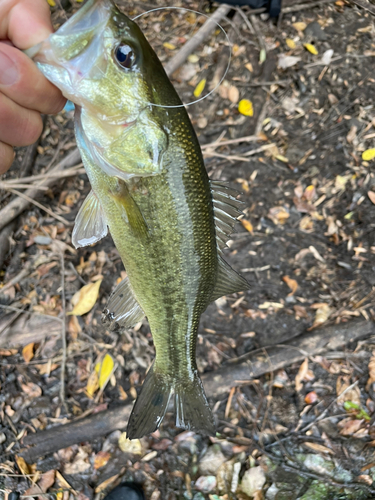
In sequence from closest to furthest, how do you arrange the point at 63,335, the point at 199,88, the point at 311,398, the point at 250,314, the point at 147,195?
the point at 147,195
the point at 311,398
the point at 63,335
the point at 250,314
the point at 199,88

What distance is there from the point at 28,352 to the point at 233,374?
198 cm

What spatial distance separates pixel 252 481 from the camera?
9.20 feet

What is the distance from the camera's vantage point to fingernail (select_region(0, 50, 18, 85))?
120 centimetres

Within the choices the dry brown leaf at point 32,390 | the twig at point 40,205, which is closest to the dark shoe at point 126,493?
the dry brown leaf at point 32,390

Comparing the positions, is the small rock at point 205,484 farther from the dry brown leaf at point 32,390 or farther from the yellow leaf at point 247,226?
the yellow leaf at point 247,226

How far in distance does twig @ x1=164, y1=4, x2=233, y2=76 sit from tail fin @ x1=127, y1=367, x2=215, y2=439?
3.55 m

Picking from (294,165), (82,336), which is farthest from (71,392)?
(294,165)

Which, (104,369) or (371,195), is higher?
(104,369)

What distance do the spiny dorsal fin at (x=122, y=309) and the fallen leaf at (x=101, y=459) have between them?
1.64 metres

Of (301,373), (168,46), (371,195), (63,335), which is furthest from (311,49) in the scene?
(63,335)

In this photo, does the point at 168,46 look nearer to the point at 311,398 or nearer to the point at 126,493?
the point at 311,398

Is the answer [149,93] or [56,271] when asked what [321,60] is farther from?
[56,271]

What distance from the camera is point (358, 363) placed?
3.12 metres

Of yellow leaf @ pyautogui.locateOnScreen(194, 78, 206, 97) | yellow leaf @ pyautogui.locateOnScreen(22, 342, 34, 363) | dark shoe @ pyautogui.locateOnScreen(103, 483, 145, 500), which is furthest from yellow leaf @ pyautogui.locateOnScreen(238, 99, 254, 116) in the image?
dark shoe @ pyautogui.locateOnScreen(103, 483, 145, 500)
